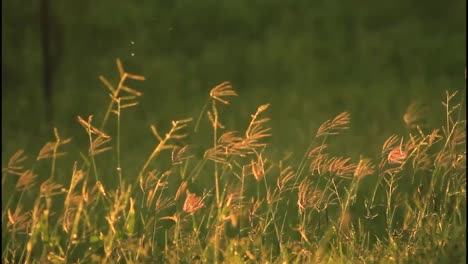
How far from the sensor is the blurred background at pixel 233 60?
972cm

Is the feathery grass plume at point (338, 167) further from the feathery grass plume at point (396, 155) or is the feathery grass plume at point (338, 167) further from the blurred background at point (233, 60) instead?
the blurred background at point (233, 60)

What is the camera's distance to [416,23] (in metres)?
11.9

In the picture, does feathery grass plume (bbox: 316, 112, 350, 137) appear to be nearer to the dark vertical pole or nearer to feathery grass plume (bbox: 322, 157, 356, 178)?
feathery grass plume (bbox: 322, 157, 356, 178)

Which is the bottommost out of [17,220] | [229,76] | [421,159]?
[229,76]

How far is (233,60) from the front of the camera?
11234mm

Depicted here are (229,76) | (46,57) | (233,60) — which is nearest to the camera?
(46,57)

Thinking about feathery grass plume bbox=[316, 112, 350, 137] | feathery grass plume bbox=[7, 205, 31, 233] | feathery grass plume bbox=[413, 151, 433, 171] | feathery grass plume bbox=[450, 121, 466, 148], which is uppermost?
feathery grass plume bbox=[316, 112, 350, 137]

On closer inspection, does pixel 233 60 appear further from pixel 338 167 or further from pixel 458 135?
pixel 338 167

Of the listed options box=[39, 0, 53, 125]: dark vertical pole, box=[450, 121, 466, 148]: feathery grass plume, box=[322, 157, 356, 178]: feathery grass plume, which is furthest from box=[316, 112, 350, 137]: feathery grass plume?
box=[39, 0, 53, 125]: dark vertical pole

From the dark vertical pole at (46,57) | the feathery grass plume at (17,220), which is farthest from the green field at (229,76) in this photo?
the feathery grass plume at (17,220)

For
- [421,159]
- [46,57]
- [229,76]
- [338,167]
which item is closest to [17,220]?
[338,167]

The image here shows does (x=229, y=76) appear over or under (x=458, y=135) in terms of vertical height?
under

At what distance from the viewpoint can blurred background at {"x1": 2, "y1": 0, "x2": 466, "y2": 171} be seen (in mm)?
9719

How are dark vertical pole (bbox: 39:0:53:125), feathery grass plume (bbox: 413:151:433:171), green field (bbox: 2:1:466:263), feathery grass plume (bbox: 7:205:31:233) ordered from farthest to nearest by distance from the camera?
dark vertical pole (bbox: 39:0:53:125)
green field (bbox: 2:1:466:263)
feathery grass plume (bbox: 413:151:433:171)
feathery grass plume (bbox: 7:205:31:233)
